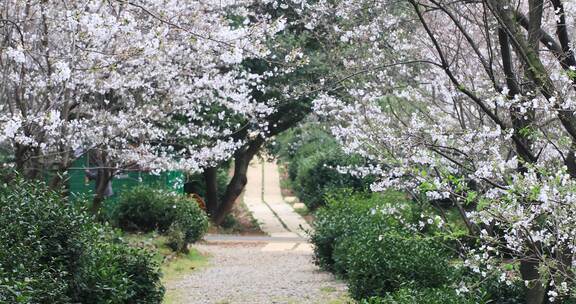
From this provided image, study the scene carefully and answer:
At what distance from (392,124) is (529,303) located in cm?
416

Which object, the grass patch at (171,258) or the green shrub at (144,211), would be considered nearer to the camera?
the grass patch at (171,258)

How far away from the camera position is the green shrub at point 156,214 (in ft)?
51.9

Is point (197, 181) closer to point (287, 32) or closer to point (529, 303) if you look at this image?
point (287, 32)

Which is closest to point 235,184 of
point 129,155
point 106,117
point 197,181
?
point 197,181

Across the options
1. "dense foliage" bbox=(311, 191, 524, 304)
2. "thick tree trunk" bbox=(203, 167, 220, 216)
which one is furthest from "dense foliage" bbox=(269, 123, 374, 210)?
"dense foliage" bbox=(311, 191, 524, 304)

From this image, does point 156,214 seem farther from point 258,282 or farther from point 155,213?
point 258,282

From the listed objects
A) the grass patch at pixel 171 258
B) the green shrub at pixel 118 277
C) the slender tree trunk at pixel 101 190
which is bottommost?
the grass patch at pixel 171 258

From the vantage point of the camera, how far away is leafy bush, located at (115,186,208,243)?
15844 millimetres

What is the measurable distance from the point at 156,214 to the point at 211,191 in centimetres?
752

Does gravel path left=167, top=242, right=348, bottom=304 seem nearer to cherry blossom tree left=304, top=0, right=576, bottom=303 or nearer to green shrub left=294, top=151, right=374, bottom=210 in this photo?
cherry blossom tree left=304, top=0, right=576, bottom=303

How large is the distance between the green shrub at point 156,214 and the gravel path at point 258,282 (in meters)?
0.82

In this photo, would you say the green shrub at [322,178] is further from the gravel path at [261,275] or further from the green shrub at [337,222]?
the green shrub at [337,222]

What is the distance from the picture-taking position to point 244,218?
85.7 ft

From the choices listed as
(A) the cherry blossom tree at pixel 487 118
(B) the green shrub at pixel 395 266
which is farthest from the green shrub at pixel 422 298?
(B) the green shrub at pixel 395 266
